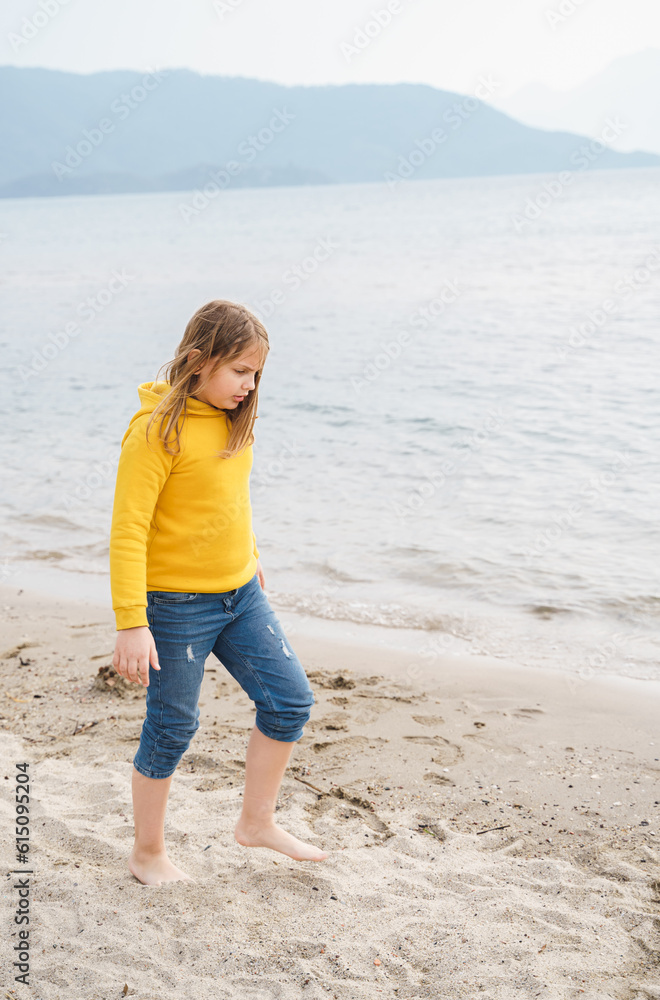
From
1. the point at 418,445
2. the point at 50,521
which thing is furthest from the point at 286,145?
the point at 50,521

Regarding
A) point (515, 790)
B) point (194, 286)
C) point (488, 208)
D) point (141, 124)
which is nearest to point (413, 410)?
point (515, 790)

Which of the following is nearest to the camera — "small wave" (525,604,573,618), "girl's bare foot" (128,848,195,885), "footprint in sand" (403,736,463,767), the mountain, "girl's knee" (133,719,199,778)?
"girl's knee" (133,719,199,778)

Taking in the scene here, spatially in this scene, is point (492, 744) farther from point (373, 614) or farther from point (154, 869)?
point (373, 614)

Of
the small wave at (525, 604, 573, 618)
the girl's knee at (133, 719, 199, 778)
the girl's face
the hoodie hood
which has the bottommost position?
the small wave at (525, 604, 573, 618)

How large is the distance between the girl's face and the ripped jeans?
55 cm

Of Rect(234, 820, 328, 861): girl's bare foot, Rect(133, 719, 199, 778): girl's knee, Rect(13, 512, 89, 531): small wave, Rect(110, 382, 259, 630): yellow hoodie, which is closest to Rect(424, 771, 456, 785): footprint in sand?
Rect(234, 820, 328, 861): girl's bare foot

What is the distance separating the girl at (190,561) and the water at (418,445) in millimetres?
2394

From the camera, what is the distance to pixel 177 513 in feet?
7.33

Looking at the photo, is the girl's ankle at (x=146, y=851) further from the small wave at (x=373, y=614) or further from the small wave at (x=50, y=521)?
the small wave at (x=50, y=521)

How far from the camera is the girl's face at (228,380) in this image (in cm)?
224

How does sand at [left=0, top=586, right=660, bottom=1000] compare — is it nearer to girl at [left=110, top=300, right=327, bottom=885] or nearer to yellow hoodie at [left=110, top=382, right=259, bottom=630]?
girl at [left=110, top=300, right=327, bottom=885]

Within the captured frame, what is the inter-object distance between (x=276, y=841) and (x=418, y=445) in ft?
23.8

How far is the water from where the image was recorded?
5.55m

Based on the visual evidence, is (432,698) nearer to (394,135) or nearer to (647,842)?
(647,842)
